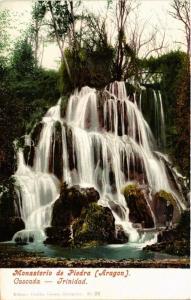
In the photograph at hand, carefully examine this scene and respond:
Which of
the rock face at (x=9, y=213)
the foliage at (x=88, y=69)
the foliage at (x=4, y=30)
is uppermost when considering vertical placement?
the foliage at (x=4, y=30)

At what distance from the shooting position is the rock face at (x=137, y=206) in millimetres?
2535

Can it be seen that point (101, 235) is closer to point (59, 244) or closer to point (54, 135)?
point (59, 244)

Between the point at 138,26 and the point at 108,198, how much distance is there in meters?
0.92

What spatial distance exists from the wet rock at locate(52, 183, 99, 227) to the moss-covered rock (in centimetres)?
3

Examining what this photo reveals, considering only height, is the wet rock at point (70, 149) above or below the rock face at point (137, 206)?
above

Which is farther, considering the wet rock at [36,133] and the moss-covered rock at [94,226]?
the wet rock at [36,133]

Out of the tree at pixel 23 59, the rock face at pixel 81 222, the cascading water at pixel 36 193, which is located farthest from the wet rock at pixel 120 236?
the tree at pixel 23 59

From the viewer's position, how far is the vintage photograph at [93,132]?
252 cm

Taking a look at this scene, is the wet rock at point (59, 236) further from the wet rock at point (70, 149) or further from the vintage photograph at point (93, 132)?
the wet rock at point (70, 149)

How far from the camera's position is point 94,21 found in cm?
259

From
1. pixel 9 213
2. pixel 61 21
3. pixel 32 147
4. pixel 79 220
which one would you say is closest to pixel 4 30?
pixel 61 21

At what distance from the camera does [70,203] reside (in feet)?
8.39

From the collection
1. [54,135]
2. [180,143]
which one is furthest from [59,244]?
[180,143]

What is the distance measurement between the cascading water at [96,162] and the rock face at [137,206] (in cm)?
3
